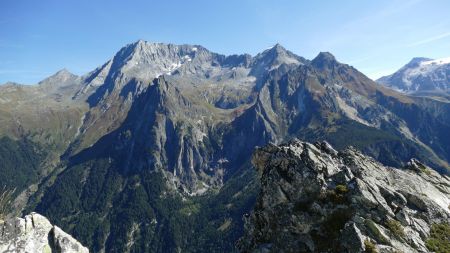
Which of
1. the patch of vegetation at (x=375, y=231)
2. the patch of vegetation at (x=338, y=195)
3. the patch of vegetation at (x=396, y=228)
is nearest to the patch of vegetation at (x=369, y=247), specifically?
the patch of vegetation at (x=375, y=231)

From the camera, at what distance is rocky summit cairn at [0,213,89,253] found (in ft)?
72.6

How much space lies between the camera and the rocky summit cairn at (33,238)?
22.1 meters

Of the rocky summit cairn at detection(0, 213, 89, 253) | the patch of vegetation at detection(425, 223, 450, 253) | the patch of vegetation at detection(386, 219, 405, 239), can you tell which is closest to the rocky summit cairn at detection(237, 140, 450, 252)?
the patch of vegetation at detection(386, 219, 405, 239)

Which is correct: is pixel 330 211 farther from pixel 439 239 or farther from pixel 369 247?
pixel 439 239

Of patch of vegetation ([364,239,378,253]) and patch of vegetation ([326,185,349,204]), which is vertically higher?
patch of vegetation ([326,185,349,204])

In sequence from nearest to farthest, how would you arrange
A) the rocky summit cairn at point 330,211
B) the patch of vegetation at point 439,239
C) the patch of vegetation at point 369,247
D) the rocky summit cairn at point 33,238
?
the rocky summit cairn at point 33,238
the patch of vegetation at point 369,247
the rocky summit cairn at point 330,211
the patch of vegetation at point 439,239

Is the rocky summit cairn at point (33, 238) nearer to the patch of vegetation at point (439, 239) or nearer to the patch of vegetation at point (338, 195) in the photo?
the patch of vegetation at point (338, 195)

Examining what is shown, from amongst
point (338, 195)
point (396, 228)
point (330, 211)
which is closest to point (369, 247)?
point (396, 228)

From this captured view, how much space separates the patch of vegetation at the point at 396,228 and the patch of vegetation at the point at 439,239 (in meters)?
2.97

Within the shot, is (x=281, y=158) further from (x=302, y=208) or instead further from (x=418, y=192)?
(x=418, y=192)

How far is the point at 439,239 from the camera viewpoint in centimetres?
3828

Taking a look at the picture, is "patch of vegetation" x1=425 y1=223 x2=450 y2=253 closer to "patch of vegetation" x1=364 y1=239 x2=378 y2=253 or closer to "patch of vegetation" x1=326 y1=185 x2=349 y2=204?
"patch of vegetation" x1=364 y1=239 x2=378 y2=253

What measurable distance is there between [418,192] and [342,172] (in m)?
13.2

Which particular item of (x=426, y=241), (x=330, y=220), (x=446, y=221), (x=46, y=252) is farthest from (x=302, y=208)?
(x=46, y=252)
